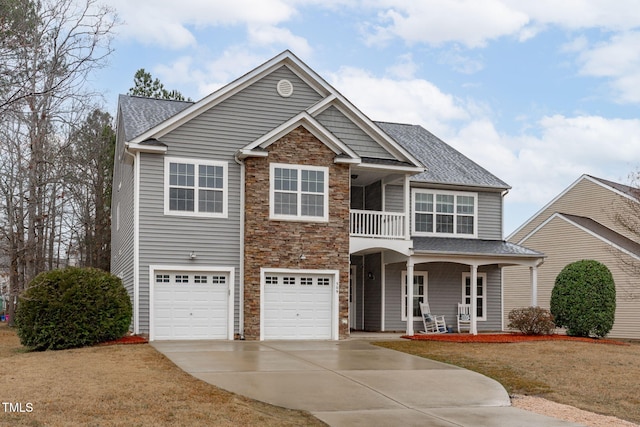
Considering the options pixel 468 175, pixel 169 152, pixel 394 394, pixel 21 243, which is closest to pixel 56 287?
pixel 169 152

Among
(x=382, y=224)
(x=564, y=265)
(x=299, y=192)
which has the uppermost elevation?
(x=299, y=192)

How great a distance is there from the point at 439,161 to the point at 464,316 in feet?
18.9

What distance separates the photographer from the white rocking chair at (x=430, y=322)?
25.8 m

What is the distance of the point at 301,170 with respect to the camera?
22109 millimetres

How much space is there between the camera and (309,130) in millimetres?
22125

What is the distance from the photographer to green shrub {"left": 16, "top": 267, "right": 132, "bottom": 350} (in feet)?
61.6

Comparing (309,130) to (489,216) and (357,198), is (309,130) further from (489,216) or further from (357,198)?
(489,216)

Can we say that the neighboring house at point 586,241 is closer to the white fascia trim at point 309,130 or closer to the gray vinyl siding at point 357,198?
the gray vinyl siding at point 357,198

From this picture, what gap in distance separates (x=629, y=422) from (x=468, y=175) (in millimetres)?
16241

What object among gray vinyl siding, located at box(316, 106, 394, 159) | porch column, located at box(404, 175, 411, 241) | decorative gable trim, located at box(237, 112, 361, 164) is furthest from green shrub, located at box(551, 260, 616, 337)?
decorative gable trim, located at box(237, 112, 361, 164)

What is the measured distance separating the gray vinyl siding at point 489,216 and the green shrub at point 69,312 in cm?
1357

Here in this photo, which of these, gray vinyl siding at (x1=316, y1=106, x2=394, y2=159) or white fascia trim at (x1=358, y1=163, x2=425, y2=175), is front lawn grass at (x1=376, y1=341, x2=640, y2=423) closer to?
Result: white fascia trim at (x1=358, y1=163, x2=425, y2=175)

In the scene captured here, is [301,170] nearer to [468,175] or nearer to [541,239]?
[468,175]

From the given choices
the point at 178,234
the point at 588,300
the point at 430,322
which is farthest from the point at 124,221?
the point at 588,300
